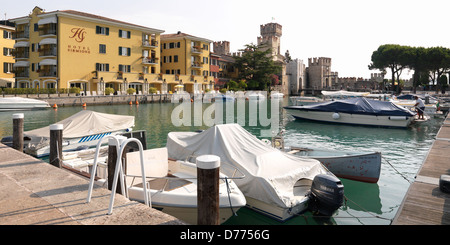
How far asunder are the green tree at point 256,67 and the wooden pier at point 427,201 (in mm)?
72192

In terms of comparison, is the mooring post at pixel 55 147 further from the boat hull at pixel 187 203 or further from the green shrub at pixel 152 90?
the green shrub at pixel 152 90

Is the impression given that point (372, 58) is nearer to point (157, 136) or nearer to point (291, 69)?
point (291, 69)

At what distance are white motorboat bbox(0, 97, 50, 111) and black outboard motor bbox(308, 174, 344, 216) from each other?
38.2 metres

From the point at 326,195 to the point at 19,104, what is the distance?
39183 millimetres

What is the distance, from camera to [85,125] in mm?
16656

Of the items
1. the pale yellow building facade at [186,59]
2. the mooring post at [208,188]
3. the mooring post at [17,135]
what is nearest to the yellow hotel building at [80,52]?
the pale yellow building facade at [186,59]

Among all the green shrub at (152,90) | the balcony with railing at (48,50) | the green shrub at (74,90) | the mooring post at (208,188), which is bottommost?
the mooring post at (208,188)

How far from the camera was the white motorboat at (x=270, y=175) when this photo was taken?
8.04 m

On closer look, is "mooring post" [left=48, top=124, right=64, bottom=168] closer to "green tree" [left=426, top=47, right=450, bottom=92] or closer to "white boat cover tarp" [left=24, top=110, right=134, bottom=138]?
"white boat cover tarp" [left=24, top=110, right=134, bottom=138]

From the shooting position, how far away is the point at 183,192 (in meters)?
7.67

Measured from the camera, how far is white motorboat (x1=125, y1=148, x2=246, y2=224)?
7.35 metres

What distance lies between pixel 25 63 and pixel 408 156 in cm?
5518

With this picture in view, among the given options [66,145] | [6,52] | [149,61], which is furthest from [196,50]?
[66,145]

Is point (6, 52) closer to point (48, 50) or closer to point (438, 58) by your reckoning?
point (48, 50)
